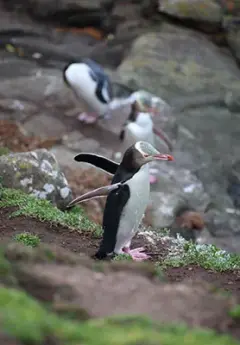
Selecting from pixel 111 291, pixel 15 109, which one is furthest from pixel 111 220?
pixel 15 109

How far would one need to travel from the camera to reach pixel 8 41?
49.4ft

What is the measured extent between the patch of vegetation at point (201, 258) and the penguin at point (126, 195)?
369 millimetres

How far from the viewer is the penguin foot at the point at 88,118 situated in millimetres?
12422

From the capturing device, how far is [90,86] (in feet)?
39.7

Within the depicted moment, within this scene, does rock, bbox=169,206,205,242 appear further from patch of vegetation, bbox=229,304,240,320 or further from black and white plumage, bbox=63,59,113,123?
patch of vegetation, bbox=229,304,240,320

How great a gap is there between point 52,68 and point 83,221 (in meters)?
7.32

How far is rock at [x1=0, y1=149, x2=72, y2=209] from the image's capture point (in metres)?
8.00

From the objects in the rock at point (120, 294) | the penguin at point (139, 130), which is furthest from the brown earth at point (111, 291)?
the penguin at point (139, 130)

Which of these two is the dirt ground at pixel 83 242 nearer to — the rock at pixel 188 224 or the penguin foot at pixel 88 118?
the rock at pixel 188 224

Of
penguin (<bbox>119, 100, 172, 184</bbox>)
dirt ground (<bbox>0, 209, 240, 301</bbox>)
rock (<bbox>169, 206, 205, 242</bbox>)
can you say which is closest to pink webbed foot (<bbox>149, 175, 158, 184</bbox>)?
penguin (<bbox>119, 100, 172, 184</bbox>)

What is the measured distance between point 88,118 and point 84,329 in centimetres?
991

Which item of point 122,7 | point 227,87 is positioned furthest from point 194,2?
point 227,87

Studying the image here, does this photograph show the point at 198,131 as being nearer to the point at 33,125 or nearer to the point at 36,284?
the point at 33,125

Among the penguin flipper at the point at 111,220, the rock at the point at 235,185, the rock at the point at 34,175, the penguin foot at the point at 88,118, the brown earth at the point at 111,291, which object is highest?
the brown earth at the point at 111,291
